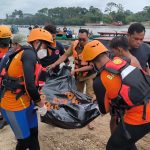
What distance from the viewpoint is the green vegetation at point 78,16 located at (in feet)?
291

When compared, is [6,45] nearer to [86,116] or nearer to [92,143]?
[86,116]

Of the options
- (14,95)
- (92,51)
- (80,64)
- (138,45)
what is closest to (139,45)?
(138,45)

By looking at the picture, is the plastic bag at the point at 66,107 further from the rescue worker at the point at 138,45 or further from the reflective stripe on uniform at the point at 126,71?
the reflective stripe on uniform at the point at 126,71

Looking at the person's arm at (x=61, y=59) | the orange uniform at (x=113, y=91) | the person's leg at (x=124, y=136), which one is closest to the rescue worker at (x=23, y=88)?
the orange uniform at (x=113, y=91)

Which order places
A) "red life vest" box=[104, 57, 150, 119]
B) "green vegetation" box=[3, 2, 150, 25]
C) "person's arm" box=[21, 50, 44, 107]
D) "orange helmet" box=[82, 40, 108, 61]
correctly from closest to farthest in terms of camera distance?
"red life vest" box=[104, 57, 150, 119] → "orange helmet" box=[82, 40, 108, 61] → "person's arm" box=[21, 50, 44, 107] → "green vegetation" box=[3, 2, 150, 25]

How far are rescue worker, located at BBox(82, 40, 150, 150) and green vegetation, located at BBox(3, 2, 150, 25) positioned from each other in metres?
80.4

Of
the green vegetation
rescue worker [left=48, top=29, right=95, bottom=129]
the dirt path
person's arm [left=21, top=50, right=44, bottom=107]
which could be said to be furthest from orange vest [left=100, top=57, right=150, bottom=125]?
the green vegetation

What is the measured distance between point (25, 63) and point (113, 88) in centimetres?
96

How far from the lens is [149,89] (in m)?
3.01

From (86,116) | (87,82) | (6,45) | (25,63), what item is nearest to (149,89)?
(25,63)

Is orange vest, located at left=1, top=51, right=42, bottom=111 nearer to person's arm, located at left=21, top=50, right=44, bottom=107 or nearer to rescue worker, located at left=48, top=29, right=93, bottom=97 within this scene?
person's arm, located at left=21, top=50, right=44, bottom=107

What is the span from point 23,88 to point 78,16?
10016 centimetres

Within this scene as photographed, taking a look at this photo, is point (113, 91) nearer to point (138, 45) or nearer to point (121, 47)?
point (121, 47)

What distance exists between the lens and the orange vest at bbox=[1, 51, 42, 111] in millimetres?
3504
